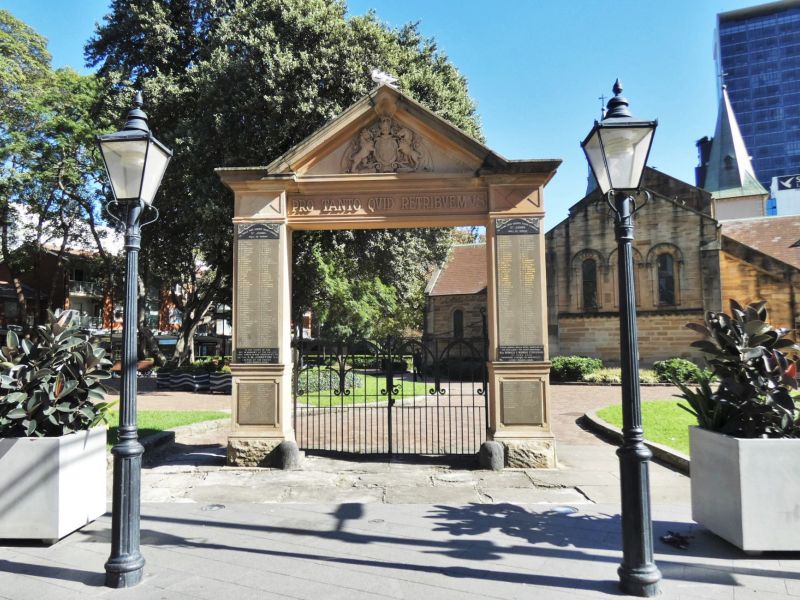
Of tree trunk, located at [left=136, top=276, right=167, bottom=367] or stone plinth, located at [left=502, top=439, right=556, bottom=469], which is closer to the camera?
stone plinth, located at [left=502, top=439, right=556, bottom=469]

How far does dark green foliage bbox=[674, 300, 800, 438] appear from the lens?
509cm

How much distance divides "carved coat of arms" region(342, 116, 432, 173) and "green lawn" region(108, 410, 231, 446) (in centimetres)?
645

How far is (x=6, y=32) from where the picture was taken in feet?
82.6

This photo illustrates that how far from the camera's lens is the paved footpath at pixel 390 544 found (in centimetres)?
426

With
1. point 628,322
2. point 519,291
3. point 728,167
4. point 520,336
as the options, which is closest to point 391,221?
point 519,291

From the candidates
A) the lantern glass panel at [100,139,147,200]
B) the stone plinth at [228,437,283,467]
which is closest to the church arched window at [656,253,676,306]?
the stone plinth at [228,437,283,467]

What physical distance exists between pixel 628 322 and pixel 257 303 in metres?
5.98

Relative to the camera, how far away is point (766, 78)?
388 ft

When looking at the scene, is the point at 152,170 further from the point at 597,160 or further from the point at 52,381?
the point at 597,160

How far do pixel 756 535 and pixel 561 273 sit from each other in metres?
26.3

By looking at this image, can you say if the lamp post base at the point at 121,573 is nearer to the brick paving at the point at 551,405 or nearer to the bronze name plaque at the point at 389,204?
the bronze name plaque at the point at 389,204

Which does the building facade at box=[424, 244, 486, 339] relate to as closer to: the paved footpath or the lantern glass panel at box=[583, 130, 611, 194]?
the paved footpath

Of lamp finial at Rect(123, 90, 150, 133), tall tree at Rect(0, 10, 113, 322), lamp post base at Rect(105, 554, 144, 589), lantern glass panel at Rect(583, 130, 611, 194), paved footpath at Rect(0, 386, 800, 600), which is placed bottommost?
paved footpath at Rect(0, 386, 800, 600)

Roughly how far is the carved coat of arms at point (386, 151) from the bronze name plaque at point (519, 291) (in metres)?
1.79
